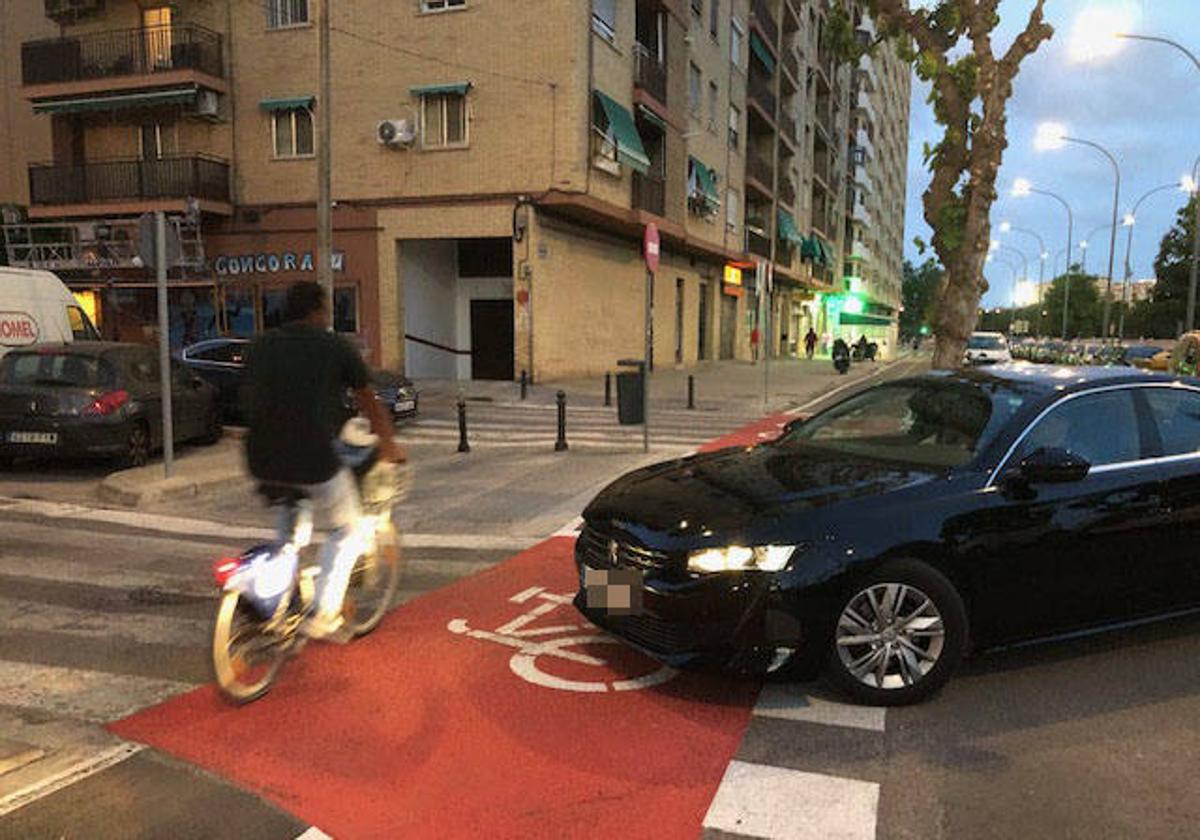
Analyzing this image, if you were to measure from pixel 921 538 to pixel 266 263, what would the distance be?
22061 millimetres

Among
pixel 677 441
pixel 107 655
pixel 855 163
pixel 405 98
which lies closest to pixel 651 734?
pixel 107 655

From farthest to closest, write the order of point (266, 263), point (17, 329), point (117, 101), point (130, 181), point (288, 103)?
point (130, 181)
point (117, 101)
point (266, 263)
point (288, 103)
point (17, 329)

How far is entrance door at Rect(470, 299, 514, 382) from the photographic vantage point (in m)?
23.9

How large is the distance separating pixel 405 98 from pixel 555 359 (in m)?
7.39

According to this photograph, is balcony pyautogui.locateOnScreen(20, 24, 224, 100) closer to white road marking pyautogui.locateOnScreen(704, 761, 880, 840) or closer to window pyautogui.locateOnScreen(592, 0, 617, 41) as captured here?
window pyautogui.locateOnScreen(592, 0, 617, 41)

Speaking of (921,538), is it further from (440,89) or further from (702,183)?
(702,183)

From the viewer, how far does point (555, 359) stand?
2206 centimetres

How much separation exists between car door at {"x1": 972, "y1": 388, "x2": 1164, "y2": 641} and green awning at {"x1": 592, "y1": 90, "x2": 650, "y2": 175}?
18.2 meters

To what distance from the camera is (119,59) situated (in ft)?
78.6

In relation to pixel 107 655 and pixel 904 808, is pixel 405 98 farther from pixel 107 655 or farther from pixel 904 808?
pixel 904 808

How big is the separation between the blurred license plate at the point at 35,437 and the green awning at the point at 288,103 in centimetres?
A: 1432

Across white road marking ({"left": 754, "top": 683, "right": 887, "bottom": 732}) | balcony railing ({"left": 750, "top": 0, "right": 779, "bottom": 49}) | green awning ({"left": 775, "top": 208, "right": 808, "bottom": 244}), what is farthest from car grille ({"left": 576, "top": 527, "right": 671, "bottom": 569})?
green awning ({"left": 775, "top": 208, "right": 808, "bottom": 244})

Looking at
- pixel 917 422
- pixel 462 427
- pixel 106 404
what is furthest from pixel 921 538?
pixel 106 404

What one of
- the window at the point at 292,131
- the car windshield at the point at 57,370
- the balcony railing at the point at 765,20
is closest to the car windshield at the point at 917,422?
the car windshield at the point at 57,370
